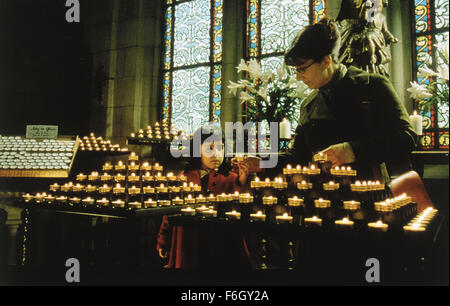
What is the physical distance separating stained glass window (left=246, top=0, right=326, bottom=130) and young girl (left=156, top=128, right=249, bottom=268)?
2.23 meters

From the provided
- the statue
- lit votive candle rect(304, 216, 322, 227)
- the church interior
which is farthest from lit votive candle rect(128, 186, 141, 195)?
the statue

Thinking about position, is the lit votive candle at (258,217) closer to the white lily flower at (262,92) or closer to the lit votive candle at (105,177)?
the lit votive candle at (105,177)

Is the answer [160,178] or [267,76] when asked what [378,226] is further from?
[267,76]

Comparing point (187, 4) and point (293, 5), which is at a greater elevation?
point (187, 4)

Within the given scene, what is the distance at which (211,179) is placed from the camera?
329 cm

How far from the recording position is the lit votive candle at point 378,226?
47.2 inches

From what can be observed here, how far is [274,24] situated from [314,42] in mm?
4336

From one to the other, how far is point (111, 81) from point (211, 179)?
14.5 ft

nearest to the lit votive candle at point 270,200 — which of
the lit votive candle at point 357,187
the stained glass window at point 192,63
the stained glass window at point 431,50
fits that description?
the lit votive candle at point 357,187

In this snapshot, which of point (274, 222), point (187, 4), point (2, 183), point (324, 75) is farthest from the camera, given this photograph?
point (187, 4)

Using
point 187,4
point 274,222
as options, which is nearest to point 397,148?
point 274,222

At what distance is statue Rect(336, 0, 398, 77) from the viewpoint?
3.56 metres

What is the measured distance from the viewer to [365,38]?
3572 mm

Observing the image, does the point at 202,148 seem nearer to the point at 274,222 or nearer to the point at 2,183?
the point at 274,222
